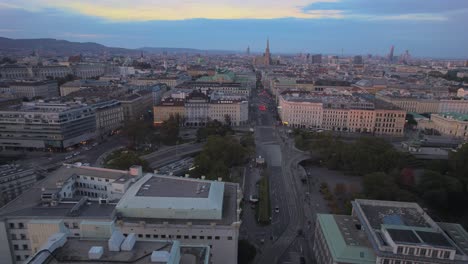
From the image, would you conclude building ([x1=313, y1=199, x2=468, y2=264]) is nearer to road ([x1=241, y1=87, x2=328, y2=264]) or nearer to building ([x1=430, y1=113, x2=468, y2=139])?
road ([x1=241, y1=87, x2=328, y2=264])

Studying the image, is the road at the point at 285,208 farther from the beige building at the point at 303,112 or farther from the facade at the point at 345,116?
the facade at the point at 345,116

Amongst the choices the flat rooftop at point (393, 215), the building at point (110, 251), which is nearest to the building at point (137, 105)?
the flat rooftop at point (393, 215)

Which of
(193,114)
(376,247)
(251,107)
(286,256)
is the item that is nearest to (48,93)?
(193,114)

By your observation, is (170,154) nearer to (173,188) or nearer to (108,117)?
(108,117)

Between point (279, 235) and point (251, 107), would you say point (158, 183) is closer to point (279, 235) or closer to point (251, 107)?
point (279, 235)

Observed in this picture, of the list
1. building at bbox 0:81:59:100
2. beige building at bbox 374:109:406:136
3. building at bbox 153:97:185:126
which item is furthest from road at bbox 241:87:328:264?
→ building at bbox 0:81:59:100

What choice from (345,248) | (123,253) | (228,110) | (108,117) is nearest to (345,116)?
(228,110)
